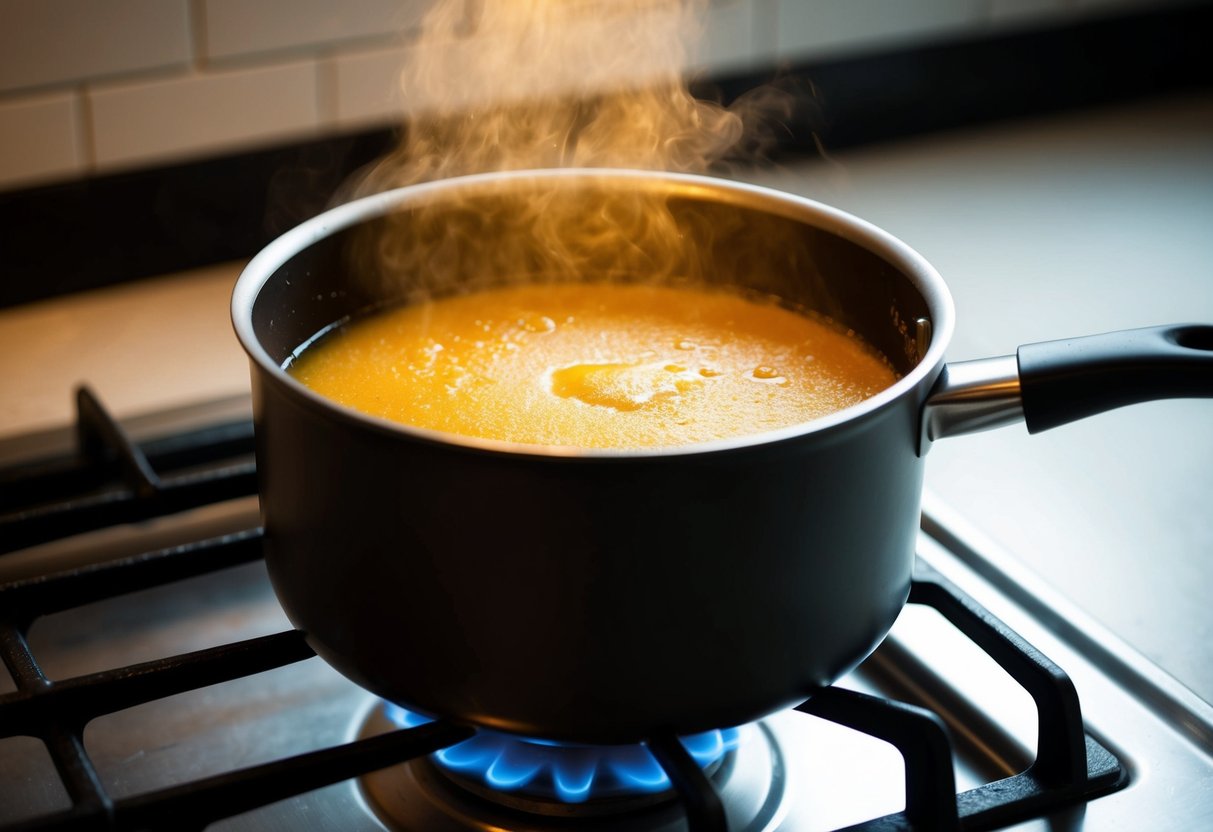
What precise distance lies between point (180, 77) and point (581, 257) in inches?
14.1

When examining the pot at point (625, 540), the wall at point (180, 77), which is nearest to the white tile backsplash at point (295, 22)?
the wall at point (180, 77)

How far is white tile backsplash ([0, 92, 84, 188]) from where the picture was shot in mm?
914

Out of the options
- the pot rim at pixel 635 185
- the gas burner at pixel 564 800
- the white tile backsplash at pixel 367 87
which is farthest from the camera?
the white tile backsplash at pixel 367 87

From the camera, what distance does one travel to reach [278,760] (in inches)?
21.0

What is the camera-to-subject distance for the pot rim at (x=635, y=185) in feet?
1.50

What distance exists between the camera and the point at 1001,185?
48.8 inches

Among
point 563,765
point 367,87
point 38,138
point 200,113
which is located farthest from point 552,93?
A: point 563,765

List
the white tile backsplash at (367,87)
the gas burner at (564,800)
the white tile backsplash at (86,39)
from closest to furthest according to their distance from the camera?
the gas burner at (564,800)
the white tile backsplash at (86,39)
the white tile backsplash at (367,87)

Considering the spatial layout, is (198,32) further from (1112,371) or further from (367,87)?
(1112,371)

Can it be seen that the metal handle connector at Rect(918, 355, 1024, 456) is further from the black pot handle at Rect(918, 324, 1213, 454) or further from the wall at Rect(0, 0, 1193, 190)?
the wall at Rect(0, 0, 1193, 190)

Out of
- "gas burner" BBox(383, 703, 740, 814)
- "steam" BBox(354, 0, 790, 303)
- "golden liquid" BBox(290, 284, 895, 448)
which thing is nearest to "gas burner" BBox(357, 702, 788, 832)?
"gas burner" BBox(383, 703, 740, 814)

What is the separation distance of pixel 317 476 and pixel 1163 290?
0.80m

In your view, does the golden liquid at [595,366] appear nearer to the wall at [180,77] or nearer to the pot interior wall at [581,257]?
the pot interior wall at [581,257]

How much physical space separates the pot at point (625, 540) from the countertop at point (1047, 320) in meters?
0.25
